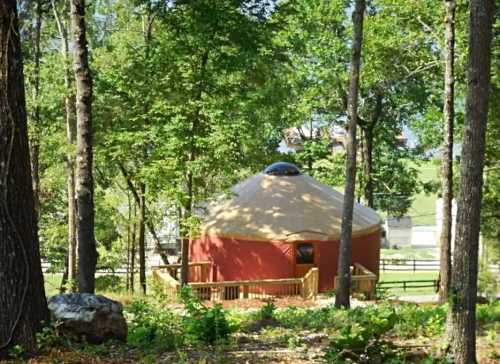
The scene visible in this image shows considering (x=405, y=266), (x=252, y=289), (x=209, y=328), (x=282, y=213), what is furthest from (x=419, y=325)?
(x=405, y=266)

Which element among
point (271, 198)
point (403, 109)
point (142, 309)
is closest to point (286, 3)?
point (271, 198)

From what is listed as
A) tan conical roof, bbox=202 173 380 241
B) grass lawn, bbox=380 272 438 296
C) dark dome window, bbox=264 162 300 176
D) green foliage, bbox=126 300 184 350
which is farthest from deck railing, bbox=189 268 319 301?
grass lawn, bbox=380 272 438 296

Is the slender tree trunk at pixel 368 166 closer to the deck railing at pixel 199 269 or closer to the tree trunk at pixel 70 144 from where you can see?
the deck railing at pixel 199 269

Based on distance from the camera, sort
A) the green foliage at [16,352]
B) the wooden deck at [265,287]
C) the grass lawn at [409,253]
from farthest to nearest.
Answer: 1. the grass lawn at [409,253]
2. the wooden deck at [265,287]
3. the green foliage at [16,352]

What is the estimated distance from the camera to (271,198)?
1744cm

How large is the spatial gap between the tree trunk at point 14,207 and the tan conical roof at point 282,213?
11179mm

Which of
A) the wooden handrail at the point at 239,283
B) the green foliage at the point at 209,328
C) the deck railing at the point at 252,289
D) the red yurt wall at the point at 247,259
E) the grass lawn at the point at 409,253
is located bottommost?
the grass lawn at the point at 409,253

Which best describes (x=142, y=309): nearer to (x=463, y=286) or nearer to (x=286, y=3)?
(x=463, y=286)

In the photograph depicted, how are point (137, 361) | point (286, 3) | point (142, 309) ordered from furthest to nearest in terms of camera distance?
point (286, 3)
point (142, 309)
point (137, 361)

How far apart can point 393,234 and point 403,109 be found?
28867 mm

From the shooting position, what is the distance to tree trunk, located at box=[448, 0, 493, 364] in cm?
526

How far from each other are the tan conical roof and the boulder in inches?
409

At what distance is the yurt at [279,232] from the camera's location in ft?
53.0


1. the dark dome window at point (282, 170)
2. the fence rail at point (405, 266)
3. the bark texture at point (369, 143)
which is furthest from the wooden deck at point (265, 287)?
the fence rail at point (405, 266)
